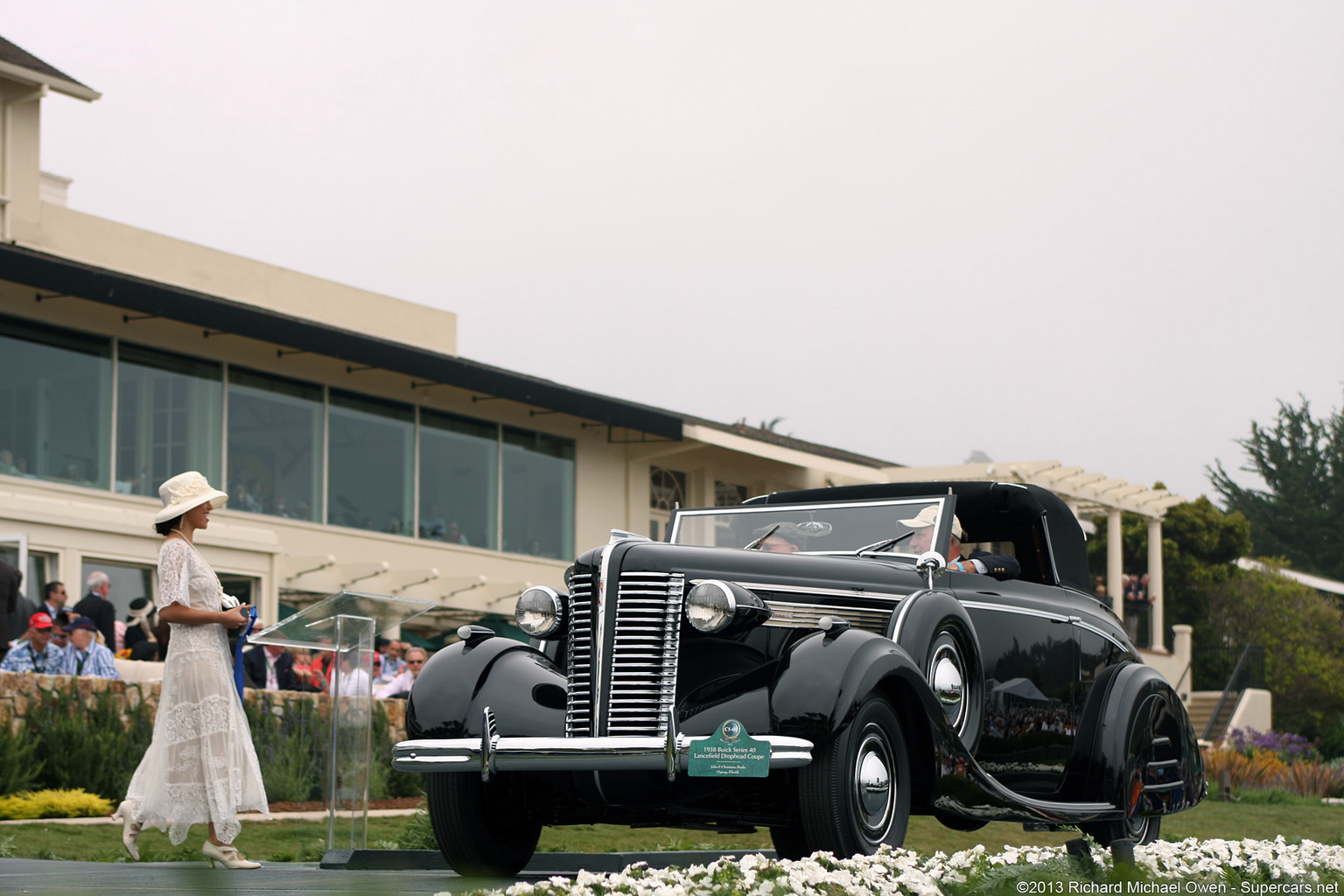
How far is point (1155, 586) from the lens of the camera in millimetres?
36188

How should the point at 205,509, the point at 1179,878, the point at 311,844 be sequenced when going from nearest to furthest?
the point at 1179,878
the point at 205,509
the point at 311,844

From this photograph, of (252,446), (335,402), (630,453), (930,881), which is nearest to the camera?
(930,881)

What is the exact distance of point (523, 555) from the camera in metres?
28.0

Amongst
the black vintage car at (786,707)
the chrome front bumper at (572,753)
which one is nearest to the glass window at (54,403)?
the black vintage car at (786,707)

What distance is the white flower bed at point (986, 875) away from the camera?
5395 mm

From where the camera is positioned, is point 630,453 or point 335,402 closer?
point 335,402

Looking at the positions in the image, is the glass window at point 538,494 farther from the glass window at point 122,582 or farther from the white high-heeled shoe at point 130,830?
the white high-heeled shoe at point 130,830

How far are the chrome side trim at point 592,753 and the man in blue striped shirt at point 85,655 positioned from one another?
793 centimetres

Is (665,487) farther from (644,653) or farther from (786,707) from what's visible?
(786,707)

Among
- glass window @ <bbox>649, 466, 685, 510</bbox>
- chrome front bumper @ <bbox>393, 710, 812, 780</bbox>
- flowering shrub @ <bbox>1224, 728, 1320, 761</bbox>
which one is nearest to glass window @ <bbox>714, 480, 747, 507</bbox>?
glass window @ <bbox>649, 466, 685, 510</bbox>

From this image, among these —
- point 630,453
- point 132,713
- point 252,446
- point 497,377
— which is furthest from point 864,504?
point 630,453

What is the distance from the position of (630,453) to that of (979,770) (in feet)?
78.3

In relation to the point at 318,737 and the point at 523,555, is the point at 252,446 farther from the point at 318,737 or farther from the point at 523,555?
the point at 318,737

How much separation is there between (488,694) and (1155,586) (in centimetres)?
3150
